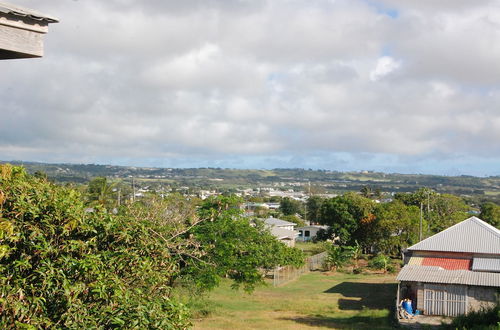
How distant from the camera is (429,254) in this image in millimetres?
37312

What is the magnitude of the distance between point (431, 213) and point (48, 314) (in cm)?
6758

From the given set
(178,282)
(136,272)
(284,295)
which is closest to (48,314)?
(136,272)

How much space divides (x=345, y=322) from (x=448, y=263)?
1080 cm

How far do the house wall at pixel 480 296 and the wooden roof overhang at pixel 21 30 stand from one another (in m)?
30.4

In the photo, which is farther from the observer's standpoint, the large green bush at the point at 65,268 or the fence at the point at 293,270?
the fence at the point at 293,270

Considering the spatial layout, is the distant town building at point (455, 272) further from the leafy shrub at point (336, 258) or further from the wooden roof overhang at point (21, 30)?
the wooden roof overhang at point (21, 30)

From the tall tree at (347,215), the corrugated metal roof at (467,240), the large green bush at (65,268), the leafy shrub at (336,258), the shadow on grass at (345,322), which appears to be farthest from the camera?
the tall tree at (347,215)

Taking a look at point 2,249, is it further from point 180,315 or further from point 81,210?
point 180,315

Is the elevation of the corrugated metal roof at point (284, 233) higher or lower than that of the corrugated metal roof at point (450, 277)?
lower

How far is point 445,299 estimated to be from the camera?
1177 inches

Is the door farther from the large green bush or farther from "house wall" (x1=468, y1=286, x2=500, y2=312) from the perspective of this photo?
the large green bush

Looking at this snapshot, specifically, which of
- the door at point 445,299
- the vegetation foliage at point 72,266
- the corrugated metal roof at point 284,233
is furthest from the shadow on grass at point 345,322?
the corrugated metal roof at point 284,233

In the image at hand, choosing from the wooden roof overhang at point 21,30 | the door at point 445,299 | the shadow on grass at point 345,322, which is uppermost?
the wooden roof overhang at point 21,30

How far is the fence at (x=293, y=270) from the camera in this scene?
4658 cm
